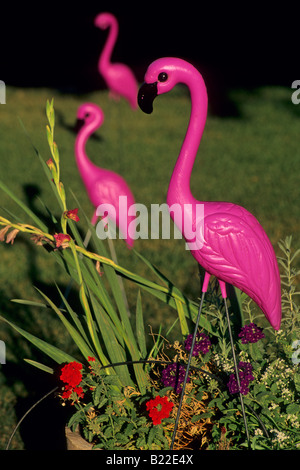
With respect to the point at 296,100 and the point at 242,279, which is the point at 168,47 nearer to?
the point at 296,100

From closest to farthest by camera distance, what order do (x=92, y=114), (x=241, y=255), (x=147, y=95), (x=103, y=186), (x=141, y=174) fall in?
(x=147, y=95), (x=241, y=255), (x=103, y=186), (x=92, y=114), (x=141, y=174)

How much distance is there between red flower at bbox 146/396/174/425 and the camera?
2455mm

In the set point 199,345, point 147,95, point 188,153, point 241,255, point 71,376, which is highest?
point 147,95

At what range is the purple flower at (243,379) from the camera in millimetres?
2486

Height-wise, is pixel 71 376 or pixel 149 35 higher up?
pixel 149 35

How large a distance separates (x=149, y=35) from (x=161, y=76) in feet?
41.6

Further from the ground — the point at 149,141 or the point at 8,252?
the point at 149,141

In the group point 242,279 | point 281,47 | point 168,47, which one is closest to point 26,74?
point 168,47

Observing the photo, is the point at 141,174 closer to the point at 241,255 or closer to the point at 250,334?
the point at 250,334

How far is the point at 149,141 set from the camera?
30.2ft

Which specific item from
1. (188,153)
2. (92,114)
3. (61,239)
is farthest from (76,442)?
(92,114)

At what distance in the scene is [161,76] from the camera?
7.71 ft

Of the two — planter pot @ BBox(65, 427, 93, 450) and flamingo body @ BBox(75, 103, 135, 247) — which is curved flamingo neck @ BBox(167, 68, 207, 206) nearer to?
planter pot @ BBox(65, 427, 93, 450)
